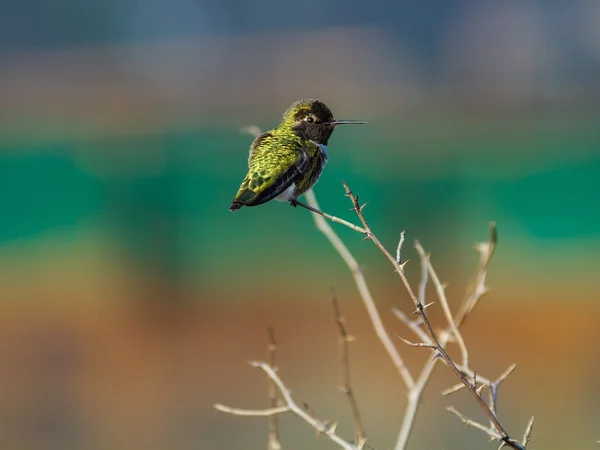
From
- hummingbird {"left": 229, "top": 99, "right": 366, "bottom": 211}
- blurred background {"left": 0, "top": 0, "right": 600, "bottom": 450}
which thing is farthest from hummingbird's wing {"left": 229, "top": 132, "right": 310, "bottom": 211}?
blurred background {"left": 0, "top": 0, "right": 600, "bottom": 450}

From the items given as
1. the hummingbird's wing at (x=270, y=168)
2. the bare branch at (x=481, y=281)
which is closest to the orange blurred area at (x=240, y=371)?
the bare branch at (x=481, y=281)

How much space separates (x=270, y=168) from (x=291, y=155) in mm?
156

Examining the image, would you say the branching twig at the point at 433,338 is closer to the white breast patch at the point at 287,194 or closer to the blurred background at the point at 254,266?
the white breast patch at the point at 287,194

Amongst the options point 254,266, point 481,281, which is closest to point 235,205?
point 481,281

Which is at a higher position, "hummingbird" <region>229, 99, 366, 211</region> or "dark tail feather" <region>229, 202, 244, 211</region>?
"hummingbird" <region>229, 99, 366, 211</region>

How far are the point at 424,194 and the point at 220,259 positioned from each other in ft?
9.37

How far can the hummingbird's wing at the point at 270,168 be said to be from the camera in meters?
1.89

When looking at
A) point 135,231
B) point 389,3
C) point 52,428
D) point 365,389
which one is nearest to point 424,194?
point 365,389

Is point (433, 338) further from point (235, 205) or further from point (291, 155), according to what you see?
point (291, 155)

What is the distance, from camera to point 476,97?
1608cm

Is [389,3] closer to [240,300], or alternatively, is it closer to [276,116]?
[276,116]

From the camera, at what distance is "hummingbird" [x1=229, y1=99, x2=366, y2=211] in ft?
6.50

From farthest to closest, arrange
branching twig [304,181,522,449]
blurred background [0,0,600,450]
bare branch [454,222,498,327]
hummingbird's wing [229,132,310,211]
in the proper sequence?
blurred background [0,0,600,450] → bare branch [454,222,498,327] → hummingbird's wing [229,132,310,211] → branching twig [304,181,522,449]

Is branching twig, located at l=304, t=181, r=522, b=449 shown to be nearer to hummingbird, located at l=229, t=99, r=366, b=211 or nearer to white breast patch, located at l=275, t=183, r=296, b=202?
hummingbird, located at l=229, t=99, r=366, b=211
